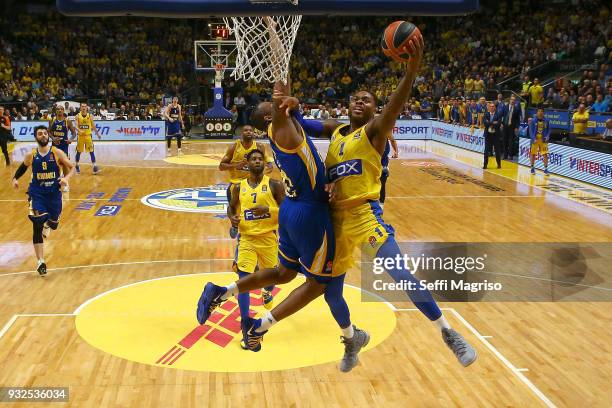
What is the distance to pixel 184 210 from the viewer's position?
1372 centimetres

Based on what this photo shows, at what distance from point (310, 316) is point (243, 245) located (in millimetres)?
1285

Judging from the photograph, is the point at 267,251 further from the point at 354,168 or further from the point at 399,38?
the point at 399,38

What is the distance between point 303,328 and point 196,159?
14.8 m

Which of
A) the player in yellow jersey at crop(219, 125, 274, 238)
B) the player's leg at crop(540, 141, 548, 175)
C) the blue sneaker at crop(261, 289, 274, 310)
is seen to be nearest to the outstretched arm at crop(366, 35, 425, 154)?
the blue sneaker at crop(261, 289, 274, 310)

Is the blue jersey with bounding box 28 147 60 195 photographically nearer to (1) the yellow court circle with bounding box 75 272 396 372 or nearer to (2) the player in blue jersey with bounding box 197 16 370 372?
(1) the yellow court circle with bounding box 75 272 396 372

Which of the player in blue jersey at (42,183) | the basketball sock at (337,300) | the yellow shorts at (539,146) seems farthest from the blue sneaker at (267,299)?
the yellow shorts at (539,146)

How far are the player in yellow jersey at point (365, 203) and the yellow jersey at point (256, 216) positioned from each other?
78.9 inches

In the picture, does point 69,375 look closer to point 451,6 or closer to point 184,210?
point 451,6

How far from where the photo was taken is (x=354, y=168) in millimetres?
4961

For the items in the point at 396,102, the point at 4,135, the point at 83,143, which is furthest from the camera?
the point at 4,135

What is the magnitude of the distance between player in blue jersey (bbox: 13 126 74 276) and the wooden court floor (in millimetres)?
586

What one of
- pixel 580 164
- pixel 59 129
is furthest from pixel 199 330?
pixel 580 164

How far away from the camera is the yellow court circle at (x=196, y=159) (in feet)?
67.5

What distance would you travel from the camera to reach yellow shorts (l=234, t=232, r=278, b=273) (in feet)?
22.6
